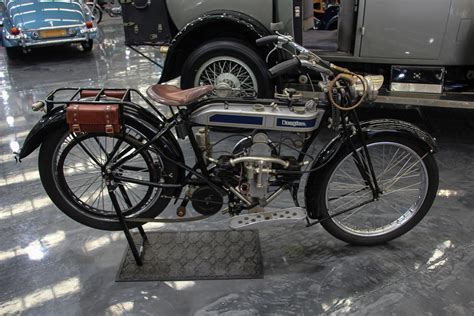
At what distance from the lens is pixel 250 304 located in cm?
223

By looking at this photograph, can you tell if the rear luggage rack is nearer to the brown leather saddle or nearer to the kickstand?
the brown leather saddle

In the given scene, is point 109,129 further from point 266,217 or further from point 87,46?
point 87,46

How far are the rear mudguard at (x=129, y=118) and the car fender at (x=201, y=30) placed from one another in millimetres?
1744

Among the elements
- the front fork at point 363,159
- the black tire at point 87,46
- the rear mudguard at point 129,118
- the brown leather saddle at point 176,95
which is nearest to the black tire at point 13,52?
the black tire at point 87,46

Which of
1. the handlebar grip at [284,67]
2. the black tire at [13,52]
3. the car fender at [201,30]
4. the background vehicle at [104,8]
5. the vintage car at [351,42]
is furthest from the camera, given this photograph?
the background vehicle at [104,8]

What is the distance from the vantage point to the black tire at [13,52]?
761 cm

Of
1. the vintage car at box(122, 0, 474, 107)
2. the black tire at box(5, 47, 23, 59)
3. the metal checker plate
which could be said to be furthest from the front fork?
the black tire at box(5, 47, 23, 59)

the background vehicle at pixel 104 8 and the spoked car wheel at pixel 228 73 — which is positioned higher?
the spoked car wheel at pixel 228 73

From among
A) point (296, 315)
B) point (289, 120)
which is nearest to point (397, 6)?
point (289, 120)

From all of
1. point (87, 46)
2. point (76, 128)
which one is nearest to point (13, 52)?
point (87, 46)

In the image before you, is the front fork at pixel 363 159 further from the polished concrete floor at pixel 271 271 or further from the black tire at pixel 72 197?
the black tire at pixel 72 197

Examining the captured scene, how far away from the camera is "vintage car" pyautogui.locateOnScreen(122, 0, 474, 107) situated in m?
3.69

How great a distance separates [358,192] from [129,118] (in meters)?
1.38

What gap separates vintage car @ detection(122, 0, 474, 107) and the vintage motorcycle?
Result: 4.68 ft
